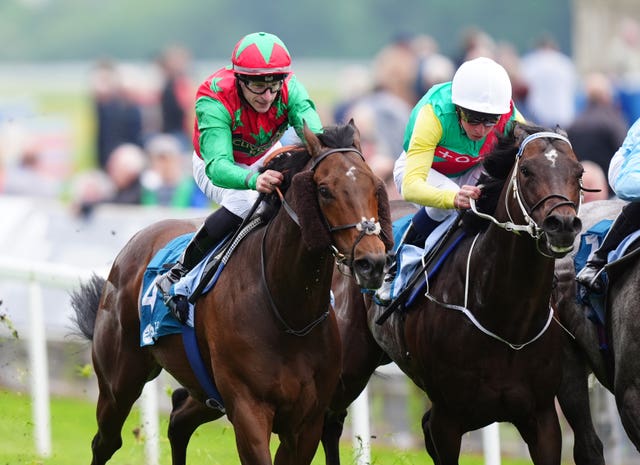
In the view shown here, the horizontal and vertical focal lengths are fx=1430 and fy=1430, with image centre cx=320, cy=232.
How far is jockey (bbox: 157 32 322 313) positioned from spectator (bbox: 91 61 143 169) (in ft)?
40.4

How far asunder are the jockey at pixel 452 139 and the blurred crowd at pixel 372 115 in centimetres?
292

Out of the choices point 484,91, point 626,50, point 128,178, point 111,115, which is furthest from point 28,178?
point 484,91

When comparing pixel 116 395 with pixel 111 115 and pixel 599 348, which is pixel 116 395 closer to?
pixel 599 348

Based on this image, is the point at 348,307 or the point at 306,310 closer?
the point at 306,310

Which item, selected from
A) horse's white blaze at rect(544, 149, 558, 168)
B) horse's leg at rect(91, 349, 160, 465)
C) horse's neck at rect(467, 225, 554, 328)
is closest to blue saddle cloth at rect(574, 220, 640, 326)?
horse's neck at rect(467, 225, 554, 328)

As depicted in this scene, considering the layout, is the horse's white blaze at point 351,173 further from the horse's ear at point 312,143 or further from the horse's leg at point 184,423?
the horse's leg at point 184,423

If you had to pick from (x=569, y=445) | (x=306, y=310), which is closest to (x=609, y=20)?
(x=569, y=445)

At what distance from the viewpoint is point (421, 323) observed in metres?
6.73

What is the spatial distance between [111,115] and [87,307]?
1173cm

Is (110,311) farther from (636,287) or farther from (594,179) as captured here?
(594,179)

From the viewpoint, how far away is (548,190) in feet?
18.8

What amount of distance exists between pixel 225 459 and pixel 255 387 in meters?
2.14

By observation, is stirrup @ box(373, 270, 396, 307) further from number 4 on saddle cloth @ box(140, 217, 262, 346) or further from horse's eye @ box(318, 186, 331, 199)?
horse's eye @ box(318, 186, 331, 199)

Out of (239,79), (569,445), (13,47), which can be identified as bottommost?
(13,47)
